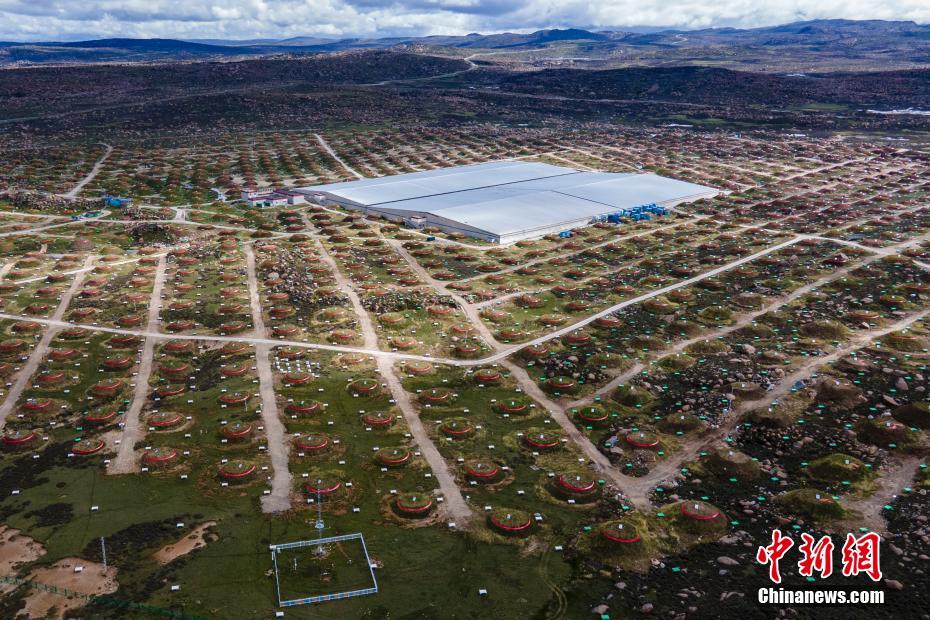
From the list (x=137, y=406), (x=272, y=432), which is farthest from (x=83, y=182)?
(x=272, y=432)

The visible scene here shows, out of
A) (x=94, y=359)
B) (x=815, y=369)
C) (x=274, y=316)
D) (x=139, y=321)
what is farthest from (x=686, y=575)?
(x=139, y=321)

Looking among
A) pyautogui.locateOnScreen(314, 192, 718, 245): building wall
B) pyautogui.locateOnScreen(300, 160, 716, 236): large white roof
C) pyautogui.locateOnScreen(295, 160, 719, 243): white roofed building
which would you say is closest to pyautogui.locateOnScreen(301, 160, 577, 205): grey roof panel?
pyautogui.locateOnScreen(300, 160, 716, 236): large white roof

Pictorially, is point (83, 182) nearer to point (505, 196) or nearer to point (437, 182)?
point (437, 182)

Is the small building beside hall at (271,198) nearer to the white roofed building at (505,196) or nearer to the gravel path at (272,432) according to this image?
the white roofed building at (505,196)

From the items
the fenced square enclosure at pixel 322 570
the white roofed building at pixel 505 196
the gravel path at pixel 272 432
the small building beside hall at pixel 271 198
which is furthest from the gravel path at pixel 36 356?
the white roofed building at pixel 505 196

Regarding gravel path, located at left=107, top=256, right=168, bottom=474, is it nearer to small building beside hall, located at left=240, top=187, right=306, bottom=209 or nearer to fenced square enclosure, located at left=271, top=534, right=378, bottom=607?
fenced square enclosure, located at left=271, top=534, right=378, bottom=607

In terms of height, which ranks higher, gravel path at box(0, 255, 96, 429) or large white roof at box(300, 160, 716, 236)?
large white roof at box(300, 160, 716, 236)
